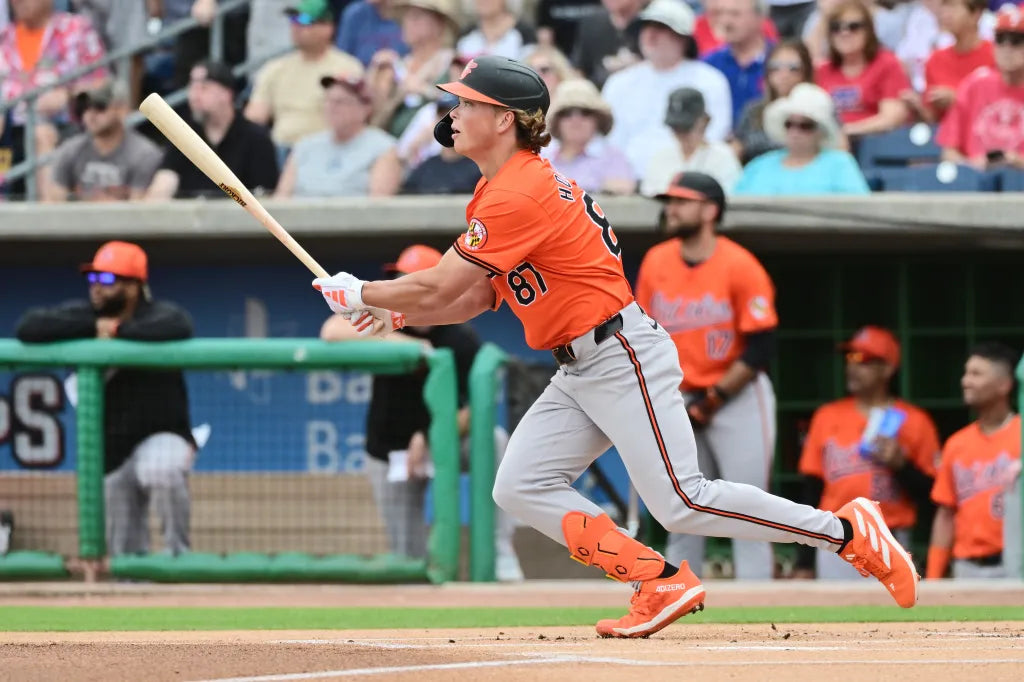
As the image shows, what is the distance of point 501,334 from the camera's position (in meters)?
9.67

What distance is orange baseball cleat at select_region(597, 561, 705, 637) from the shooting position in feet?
16.4

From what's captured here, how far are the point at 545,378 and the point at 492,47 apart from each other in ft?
8.17

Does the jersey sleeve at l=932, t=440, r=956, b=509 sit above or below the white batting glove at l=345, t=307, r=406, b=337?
below

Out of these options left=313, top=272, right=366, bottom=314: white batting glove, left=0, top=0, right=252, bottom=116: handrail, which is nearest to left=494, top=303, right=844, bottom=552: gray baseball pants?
left=313, top=272, right=366, bottom=314: white batting glove

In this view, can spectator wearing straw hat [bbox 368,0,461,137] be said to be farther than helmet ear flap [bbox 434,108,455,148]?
Yes

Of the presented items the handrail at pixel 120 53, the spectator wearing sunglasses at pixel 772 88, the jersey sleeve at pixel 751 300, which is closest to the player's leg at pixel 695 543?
the jersey sleeve at pixel 751 300

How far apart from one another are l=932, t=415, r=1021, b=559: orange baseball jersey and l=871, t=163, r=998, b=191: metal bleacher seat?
1338 mm

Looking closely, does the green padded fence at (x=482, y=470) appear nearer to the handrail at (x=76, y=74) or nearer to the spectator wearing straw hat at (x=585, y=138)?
the spectator wearing straw hat at (x=585, y=138)

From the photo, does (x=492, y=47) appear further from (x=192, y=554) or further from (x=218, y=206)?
(x=192, y=554)

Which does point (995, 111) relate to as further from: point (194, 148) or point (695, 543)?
point (194, 148)

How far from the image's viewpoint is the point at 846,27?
29.9 feet

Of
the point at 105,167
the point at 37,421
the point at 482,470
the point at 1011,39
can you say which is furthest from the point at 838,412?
the point at 105,167

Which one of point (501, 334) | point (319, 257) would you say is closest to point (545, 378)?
point (501, 334)

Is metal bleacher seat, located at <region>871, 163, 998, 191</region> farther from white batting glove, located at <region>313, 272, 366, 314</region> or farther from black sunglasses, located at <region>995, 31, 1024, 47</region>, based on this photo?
white batting glove, located at <region>313, 272, 366, 314</region>
